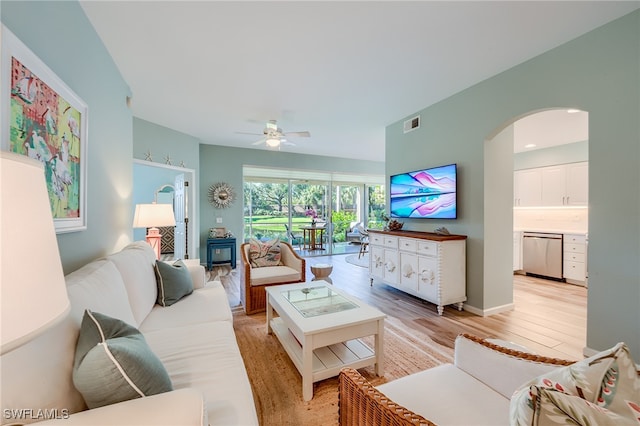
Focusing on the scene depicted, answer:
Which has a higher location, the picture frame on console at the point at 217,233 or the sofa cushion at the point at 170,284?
the picture frame on console at the point at 217,233

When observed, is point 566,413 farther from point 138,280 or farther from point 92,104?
point 92,104

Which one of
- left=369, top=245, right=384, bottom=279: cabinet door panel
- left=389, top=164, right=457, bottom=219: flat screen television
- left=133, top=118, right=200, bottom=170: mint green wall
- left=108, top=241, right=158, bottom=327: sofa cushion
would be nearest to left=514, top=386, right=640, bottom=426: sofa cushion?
left=108, top=241, right=158, bottom=327: sofa cushion

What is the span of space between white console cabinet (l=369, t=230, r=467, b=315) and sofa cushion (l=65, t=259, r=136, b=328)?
2.88 m

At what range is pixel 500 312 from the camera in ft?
10.2

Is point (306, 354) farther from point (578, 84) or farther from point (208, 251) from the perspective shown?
point (208, 251)

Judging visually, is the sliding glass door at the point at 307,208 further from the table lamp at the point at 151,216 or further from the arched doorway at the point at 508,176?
the arched doorway at the point at 508,176

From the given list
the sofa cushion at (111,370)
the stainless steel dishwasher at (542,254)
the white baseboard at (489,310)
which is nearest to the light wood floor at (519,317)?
the white baseboard at (489,310)

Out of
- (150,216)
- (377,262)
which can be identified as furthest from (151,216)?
(377,262)

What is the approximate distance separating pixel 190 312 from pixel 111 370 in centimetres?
119

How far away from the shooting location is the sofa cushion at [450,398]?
97 cm

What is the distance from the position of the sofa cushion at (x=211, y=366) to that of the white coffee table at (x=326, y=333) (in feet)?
1.46

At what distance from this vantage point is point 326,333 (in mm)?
1697

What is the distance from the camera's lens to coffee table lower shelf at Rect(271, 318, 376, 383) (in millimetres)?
1770

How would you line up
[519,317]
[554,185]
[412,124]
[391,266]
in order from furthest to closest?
1. [554,185]
2. [412,124]
3. [391,266]
4. [519,317]
